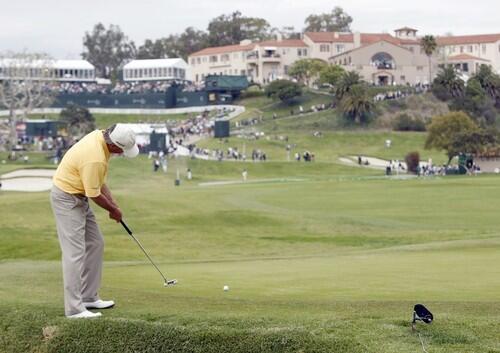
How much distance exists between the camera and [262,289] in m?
15.0

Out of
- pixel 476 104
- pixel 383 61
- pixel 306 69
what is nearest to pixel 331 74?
pixel 306 69

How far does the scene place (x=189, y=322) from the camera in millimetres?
11414

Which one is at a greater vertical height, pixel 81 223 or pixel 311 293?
pixel 81 223

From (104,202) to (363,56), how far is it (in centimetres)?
15538

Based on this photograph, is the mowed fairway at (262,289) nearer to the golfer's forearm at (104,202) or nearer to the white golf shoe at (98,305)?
the white golf shoe at (98,305)

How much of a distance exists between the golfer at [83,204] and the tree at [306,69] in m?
148

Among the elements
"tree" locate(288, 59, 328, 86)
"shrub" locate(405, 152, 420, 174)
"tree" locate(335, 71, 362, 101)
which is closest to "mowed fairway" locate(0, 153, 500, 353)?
"shrub" locate(405, 152, 420, 174)

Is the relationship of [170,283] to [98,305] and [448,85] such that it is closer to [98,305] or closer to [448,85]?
[98,305]

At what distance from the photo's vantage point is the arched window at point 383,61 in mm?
165750

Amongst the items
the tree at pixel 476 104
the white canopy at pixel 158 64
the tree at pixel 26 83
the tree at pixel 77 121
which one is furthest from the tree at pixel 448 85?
the white canopy at pixel 158 64

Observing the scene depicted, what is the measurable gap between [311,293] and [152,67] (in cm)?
18206

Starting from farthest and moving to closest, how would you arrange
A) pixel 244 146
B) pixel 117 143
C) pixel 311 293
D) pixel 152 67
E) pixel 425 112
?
pixel 152 67 → pixel 425 112 → pixel 244 146 → pixel 311 293 → pixel 117 143

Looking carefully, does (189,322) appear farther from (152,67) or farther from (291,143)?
(152,67)

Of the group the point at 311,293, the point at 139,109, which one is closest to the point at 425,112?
the point at 139,109
